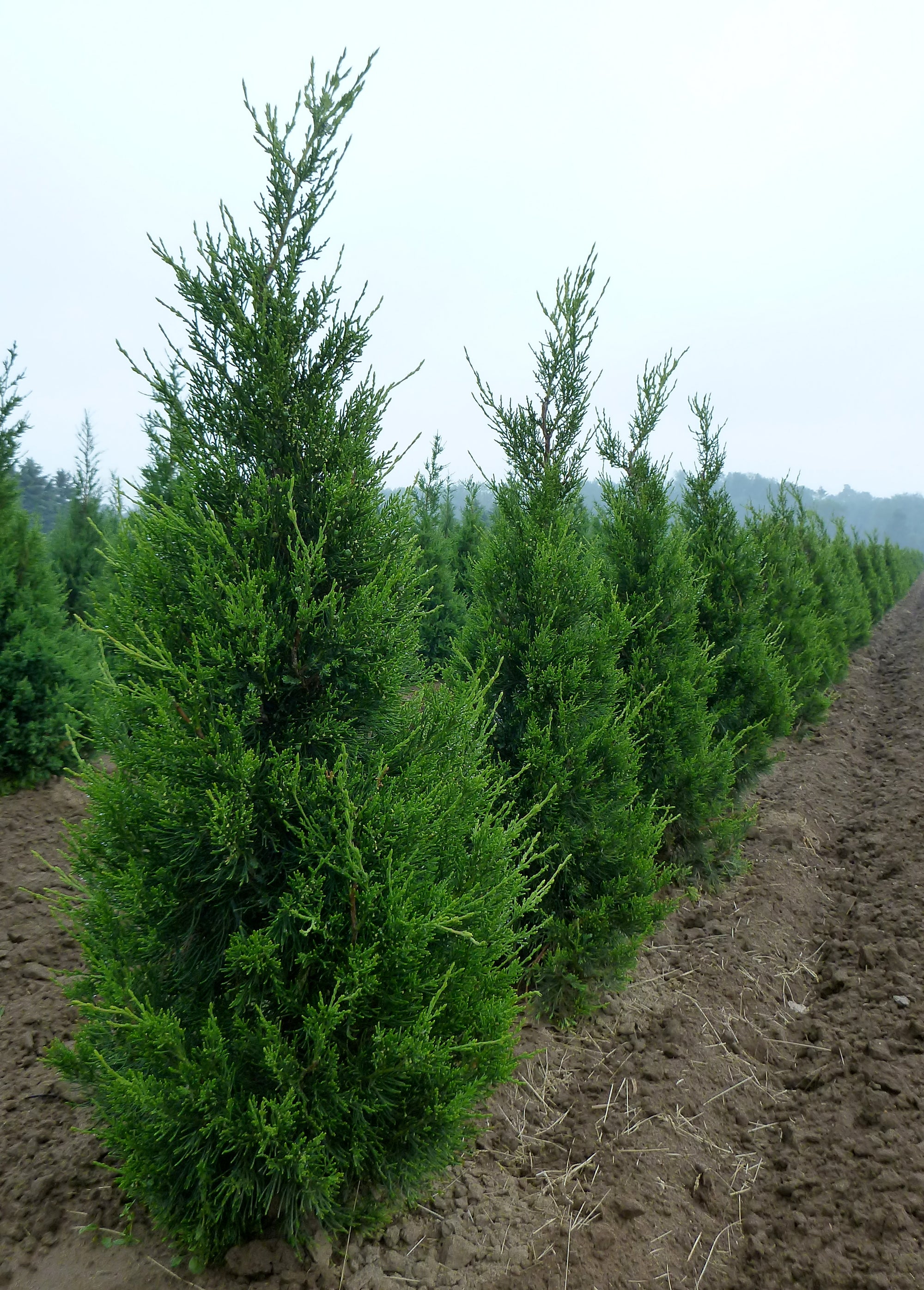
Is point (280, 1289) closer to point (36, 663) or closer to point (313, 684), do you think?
point (313, 684)

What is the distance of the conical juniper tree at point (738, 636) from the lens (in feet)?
26.7

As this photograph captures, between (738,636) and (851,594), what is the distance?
12.3m

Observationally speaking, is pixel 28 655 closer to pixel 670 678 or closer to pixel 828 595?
pixel 670 678

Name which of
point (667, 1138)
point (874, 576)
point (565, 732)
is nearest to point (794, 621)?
point (565, 732)

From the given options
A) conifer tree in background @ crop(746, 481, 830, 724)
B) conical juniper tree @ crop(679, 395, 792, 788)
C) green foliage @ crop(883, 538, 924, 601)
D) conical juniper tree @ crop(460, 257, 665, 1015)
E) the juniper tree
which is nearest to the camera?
conical juniper tree @ crop(460, 257, 665, 1015)

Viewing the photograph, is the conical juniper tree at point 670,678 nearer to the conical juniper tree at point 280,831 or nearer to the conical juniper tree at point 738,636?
the conical juniper tree at point 738,636

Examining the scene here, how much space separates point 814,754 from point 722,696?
344 cm

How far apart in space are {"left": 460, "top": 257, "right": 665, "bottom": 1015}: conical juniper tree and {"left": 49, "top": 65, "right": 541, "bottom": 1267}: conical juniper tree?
57.3 inches

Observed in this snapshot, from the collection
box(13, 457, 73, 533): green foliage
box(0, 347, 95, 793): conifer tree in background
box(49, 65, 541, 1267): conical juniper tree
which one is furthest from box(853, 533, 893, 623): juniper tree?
box(13, 457, 73, 533): green foliage

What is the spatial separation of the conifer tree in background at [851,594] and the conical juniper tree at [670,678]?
39.3 ft

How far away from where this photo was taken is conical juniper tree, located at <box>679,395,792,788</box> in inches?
320

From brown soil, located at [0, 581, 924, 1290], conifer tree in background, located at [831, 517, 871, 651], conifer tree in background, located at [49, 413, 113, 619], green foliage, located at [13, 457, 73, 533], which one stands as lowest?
brown soil, located at [0, 581, 924, 1290]

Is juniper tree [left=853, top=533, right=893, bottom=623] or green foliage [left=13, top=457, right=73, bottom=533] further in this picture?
green foliage [left=13, top=457, right=73, bottom=533]

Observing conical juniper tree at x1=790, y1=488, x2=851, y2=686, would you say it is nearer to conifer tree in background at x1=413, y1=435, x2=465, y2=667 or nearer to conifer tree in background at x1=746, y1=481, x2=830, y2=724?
conifer tree in background at x1=746, y1=481, x2=830, y2=724
